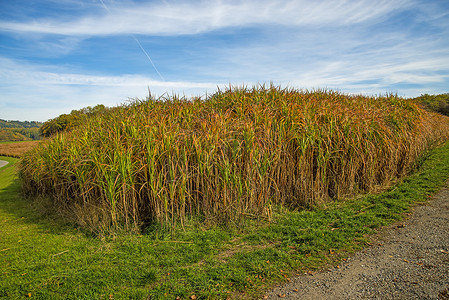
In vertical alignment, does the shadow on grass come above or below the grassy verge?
above

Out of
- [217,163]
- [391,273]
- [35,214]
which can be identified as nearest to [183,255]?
[217,163]

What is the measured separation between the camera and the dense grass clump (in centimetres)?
433

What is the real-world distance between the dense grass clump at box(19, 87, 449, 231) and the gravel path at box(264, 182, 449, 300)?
1.63 m

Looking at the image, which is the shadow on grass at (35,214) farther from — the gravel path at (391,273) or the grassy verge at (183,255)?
the gravel path at (391,273)

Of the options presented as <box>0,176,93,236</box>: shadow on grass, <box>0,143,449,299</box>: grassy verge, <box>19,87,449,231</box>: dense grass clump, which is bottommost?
<box>0,143,449,299</box>: grassy verge

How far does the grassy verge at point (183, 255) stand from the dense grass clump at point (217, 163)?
15.2 inches

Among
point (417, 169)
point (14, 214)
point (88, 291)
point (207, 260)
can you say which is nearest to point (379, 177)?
point (417, 169)

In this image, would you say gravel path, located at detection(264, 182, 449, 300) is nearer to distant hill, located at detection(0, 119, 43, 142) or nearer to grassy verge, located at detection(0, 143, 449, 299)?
grassy verge, located at detection(0, 143, 449, 299)

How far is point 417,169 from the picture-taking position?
7.89 m

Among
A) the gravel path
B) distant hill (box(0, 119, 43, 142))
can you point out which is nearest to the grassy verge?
the gravel path

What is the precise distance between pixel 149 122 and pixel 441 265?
4856 mm

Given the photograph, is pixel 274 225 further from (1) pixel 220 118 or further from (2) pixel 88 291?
(2) pixel 88 291

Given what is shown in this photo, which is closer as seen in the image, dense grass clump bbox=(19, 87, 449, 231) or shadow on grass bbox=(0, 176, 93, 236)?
dense grass clump bbox=(19, 87, 449, 231)

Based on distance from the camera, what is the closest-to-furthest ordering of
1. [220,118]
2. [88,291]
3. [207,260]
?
[88,291] → [207,260] → [220,118]
